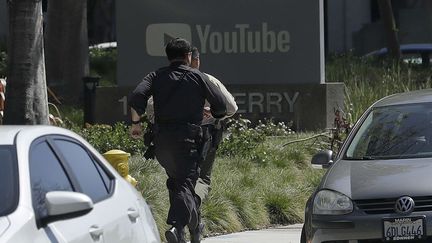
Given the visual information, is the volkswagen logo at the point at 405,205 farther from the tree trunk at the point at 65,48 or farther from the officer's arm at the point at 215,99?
the tree trunk at the point at 65,48

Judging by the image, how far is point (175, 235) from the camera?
32.0 feet

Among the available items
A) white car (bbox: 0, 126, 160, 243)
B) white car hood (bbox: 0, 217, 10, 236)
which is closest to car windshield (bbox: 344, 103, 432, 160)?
white car (bbox: 0, 126, 160, 243)

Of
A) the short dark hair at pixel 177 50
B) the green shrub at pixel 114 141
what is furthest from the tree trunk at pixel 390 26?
the short dark hair at pixel 177 50

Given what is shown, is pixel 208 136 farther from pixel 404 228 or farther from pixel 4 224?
pixel 4 224

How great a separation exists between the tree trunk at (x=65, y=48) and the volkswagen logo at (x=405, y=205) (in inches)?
581

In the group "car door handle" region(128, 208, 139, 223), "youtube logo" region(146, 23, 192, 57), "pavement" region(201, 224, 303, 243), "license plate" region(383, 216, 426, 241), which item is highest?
"youtube logo" region(146, 23, 192, 57)

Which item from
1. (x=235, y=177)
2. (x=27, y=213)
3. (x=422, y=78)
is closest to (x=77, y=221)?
(x=27, y=213)

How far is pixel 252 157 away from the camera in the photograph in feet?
50.8

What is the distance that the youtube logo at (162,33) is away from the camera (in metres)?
19.2

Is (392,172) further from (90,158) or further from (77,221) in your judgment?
(77,221)

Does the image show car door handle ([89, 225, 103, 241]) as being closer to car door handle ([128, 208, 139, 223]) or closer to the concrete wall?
car door handle ([128, 208, 139, 223])

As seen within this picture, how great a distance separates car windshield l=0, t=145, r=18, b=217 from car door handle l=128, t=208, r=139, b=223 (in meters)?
1.07

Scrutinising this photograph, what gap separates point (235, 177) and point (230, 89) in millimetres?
5125

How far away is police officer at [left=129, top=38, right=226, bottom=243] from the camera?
977 cm
